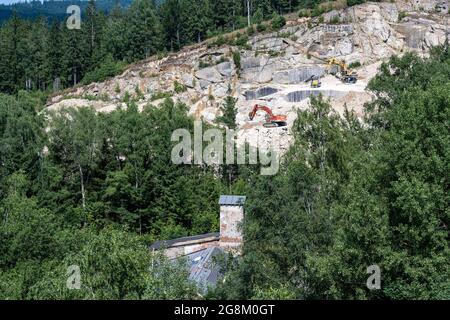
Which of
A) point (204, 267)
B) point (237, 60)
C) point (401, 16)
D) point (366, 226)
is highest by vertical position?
point (401, 16)

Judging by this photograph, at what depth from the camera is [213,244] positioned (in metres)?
26.5

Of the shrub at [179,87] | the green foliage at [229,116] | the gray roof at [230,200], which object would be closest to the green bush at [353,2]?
the shrub at [179,87]

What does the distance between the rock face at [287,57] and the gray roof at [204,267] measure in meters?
29.6

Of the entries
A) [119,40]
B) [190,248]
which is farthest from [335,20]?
[190,248]

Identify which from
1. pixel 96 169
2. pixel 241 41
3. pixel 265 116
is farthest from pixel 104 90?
pixel 96 169

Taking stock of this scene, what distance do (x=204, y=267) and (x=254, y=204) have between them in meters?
5.20

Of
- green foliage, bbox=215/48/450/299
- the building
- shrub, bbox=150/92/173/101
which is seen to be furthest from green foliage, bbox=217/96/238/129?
green foliage, bbox=215/48/450/299

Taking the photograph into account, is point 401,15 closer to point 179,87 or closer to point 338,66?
point 338,66

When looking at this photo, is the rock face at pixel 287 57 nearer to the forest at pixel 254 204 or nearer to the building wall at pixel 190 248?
the forest at pixel 254 204

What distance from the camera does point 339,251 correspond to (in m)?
18.0

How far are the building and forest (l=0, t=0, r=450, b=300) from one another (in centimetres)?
258

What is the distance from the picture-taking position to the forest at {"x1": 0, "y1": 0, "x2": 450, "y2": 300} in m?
16.5

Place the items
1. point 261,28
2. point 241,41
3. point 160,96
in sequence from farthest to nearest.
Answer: point 261,28 → point 241,41 → point 160,96
